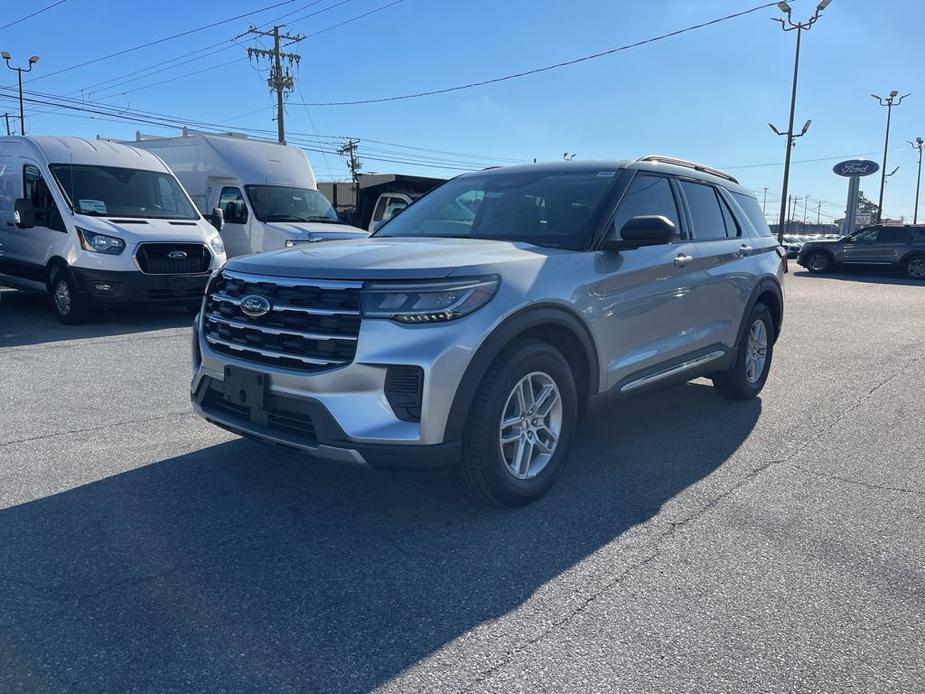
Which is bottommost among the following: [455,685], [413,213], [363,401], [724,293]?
Answer: [455,685]

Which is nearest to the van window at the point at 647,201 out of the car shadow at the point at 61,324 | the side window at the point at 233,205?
the car shadow at the point at 61,324

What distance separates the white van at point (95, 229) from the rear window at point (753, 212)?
5774 mm

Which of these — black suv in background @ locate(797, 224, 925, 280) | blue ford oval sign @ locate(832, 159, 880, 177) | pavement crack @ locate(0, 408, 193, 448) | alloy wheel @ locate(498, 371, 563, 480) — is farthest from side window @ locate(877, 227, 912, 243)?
pavement crack @ locate(0, 408, 193, 448)

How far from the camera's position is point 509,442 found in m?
3.70

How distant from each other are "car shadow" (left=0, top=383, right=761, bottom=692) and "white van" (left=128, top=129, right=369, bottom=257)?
8.85 metres

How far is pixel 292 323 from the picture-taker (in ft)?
11.3

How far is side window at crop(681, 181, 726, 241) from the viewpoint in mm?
5281

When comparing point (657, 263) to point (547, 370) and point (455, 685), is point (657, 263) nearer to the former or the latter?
point (547, 370)

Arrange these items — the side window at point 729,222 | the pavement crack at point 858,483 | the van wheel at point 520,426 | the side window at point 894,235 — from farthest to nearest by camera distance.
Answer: the side window at point 894,235, the side window at point 729,222, the pavement crack at point 858,483, the van wheel at point 520,426

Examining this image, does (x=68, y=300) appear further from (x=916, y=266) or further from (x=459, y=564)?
(x=916, y=266)

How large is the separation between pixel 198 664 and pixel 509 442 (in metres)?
1.74

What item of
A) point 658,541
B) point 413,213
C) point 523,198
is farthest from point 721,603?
point 413,213

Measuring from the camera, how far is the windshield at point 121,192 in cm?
983

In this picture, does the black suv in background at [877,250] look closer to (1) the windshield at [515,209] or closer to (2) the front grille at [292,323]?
(1) the windshield at [515,209]
